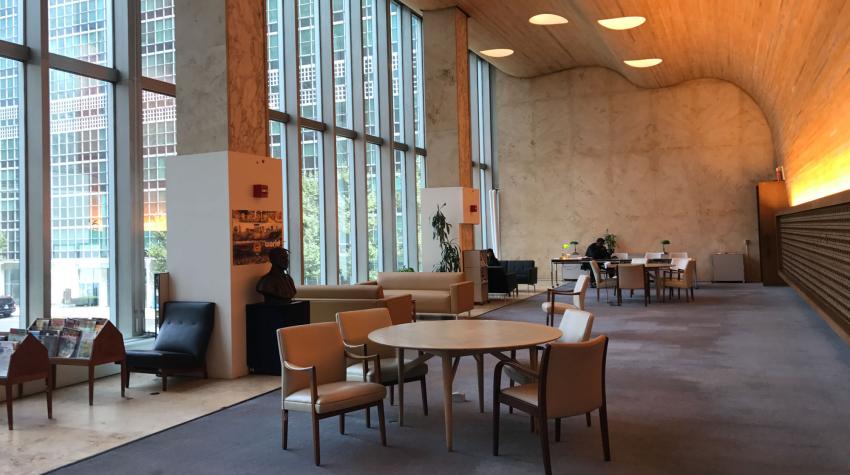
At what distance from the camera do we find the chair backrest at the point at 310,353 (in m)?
4.16

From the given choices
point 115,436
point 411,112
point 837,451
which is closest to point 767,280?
point 411,112

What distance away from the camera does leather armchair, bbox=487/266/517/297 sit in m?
13.4

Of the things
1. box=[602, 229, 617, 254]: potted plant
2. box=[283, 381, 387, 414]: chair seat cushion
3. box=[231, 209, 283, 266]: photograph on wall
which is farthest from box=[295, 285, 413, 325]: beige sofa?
box=[602, 229, 617, 254]: potted plant

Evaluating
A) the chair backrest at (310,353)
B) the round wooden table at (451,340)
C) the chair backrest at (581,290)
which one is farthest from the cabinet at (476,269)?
the chair backrest at (310,353)

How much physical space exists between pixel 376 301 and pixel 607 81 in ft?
43.6

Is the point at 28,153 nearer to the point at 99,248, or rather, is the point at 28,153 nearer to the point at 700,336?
the point at 99,248

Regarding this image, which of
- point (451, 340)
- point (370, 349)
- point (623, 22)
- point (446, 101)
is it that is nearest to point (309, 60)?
point (446, 101)

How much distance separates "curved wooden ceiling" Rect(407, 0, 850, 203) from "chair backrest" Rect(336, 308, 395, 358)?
5042mm

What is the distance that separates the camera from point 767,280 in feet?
50.8

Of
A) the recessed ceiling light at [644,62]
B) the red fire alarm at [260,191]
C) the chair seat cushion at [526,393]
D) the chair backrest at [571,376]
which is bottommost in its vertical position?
the chair seat cushion at [526,393]

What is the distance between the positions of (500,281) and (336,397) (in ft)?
31.9

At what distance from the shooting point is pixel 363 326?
507 centimetres

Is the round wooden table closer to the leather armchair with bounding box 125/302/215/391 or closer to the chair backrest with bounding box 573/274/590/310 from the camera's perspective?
the leather armchair with bounding box 125/302/215/391

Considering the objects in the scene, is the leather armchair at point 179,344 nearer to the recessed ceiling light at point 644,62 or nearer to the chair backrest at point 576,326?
the chair backrest at point 576,326
